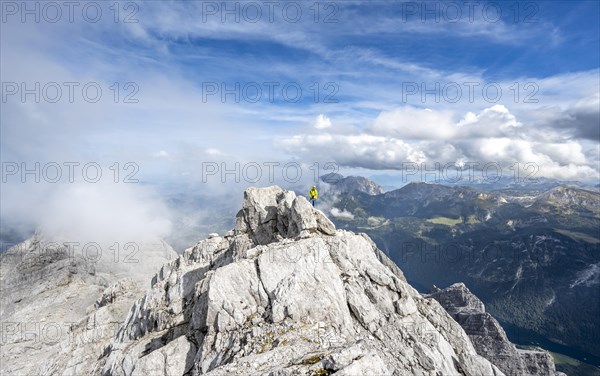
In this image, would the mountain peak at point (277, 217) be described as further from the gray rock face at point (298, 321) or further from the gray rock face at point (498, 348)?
the gray rock face at point (498, 348)

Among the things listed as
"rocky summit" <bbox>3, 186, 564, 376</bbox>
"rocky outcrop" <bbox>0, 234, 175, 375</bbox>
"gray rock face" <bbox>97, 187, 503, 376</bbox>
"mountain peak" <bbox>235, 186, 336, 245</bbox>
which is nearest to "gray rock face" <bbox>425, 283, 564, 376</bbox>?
"rocky summit" <bbox>3, 186, 564, 376</bbox>

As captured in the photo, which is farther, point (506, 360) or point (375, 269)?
point (506, 360)

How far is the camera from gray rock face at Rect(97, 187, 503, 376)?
112 feet

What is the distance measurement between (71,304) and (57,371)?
9905 cm

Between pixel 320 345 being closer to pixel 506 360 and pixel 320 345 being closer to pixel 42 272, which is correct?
pixel 506 360

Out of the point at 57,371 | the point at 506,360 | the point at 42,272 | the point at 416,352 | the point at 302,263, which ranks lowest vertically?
the point at 506,360

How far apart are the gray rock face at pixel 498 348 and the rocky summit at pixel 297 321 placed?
87.4 m

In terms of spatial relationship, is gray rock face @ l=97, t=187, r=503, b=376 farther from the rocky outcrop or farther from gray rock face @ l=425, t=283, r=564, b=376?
gray rock face @ l=425, t=283, r=564, b=376

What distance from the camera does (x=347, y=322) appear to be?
140 feet

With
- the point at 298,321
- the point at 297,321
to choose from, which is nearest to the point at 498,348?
the point at 298,321

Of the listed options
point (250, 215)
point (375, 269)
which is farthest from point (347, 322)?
point (250, 215)

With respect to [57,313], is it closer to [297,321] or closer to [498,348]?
[297,321]

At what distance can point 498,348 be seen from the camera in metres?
127

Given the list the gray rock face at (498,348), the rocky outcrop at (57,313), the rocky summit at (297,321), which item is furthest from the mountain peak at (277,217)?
the gray rock face at (498,348)
